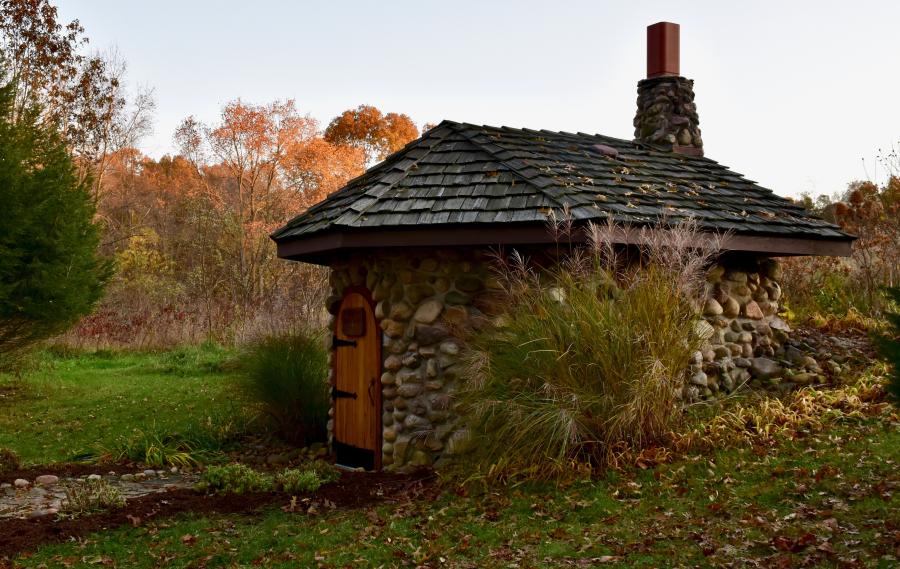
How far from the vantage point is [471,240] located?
628 cm

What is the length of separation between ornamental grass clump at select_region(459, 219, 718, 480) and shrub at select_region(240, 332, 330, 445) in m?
2.98

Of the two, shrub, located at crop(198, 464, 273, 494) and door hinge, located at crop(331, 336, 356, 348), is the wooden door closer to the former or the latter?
door hinge, located at crop(331, 336, 356, 348)

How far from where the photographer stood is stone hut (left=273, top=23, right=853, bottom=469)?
648cm

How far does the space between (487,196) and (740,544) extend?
3.46 m

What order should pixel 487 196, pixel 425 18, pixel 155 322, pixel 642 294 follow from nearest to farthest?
pixel 642 294 → pixel 487 196 → pixel 425 18 → pixel 155 322

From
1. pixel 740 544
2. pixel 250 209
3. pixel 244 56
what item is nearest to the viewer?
pixel 740 544

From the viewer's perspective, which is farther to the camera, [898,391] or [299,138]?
[299,138]

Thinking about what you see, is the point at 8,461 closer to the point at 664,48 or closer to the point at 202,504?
the point at 202,504

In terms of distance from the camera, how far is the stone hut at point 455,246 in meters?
6.48

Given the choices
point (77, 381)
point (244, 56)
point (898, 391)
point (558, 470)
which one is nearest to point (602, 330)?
point (558, 470)

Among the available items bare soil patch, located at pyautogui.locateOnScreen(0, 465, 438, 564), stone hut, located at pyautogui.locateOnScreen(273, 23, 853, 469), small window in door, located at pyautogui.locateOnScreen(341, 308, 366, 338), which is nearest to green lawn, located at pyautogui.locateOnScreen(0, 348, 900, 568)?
bare soil patch, located at pyautogui.locateOnScreen(0, 465, 438, 564)

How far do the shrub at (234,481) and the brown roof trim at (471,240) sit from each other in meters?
1.98

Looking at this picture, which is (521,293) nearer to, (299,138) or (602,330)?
(602,330)

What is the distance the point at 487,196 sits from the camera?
21.8 feet
